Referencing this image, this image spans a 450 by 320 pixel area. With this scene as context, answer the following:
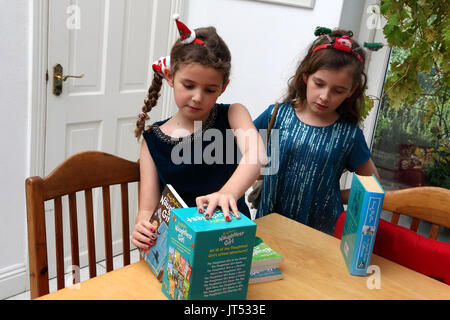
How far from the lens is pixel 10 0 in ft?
6.03

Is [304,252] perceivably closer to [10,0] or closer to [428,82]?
[428,82]

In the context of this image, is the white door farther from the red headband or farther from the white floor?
the red headband

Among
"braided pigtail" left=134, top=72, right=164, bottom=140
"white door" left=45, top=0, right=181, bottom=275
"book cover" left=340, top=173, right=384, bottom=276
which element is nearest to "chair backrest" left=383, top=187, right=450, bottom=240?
"book cover" left=340, top=173, right=384, bottom=276

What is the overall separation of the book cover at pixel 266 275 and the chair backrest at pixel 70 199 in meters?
0.45

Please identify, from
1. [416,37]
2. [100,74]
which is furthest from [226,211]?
[100,74]

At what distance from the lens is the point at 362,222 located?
1004 millimetres

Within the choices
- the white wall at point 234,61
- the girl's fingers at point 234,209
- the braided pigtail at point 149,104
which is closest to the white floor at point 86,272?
the white wall at point 234,61

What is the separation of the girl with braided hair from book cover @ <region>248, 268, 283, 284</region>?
7.3 inches

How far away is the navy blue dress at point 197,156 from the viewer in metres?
1.27

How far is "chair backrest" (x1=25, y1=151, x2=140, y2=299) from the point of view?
1.01 meters

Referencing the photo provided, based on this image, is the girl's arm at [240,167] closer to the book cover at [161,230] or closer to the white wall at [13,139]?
the book cover at [161,230]

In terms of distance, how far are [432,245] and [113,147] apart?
1.76m
